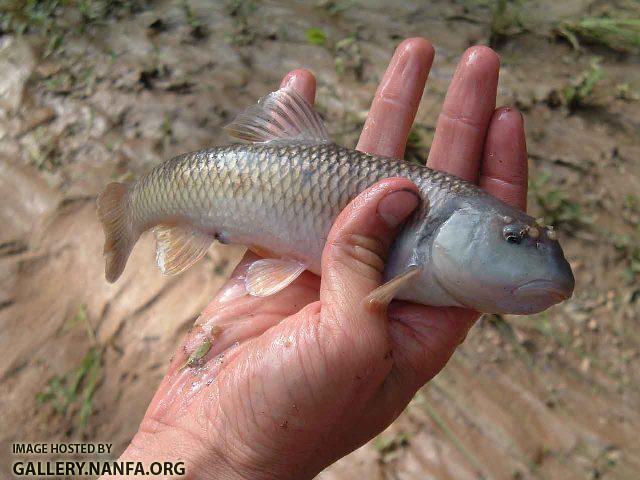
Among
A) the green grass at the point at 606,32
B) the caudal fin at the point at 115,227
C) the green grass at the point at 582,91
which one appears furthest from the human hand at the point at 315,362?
the green grass at the point at 606,32

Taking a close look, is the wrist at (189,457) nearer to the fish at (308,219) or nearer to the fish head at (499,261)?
the fish at (308,219)

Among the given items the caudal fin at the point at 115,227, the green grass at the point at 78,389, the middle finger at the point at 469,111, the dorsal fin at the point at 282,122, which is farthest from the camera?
the green grass at the point at 78,389

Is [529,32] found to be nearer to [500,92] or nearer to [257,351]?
[500,92]

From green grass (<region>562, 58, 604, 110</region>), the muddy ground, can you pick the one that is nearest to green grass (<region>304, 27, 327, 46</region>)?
the muddy ground

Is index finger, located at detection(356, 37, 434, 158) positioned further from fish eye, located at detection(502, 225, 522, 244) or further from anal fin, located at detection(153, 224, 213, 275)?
fish eye, located at detection(502, 225, 522, 244)

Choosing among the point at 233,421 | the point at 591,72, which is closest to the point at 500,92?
the point at 591,72

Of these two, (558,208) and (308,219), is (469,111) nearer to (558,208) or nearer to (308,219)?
(308,219)
